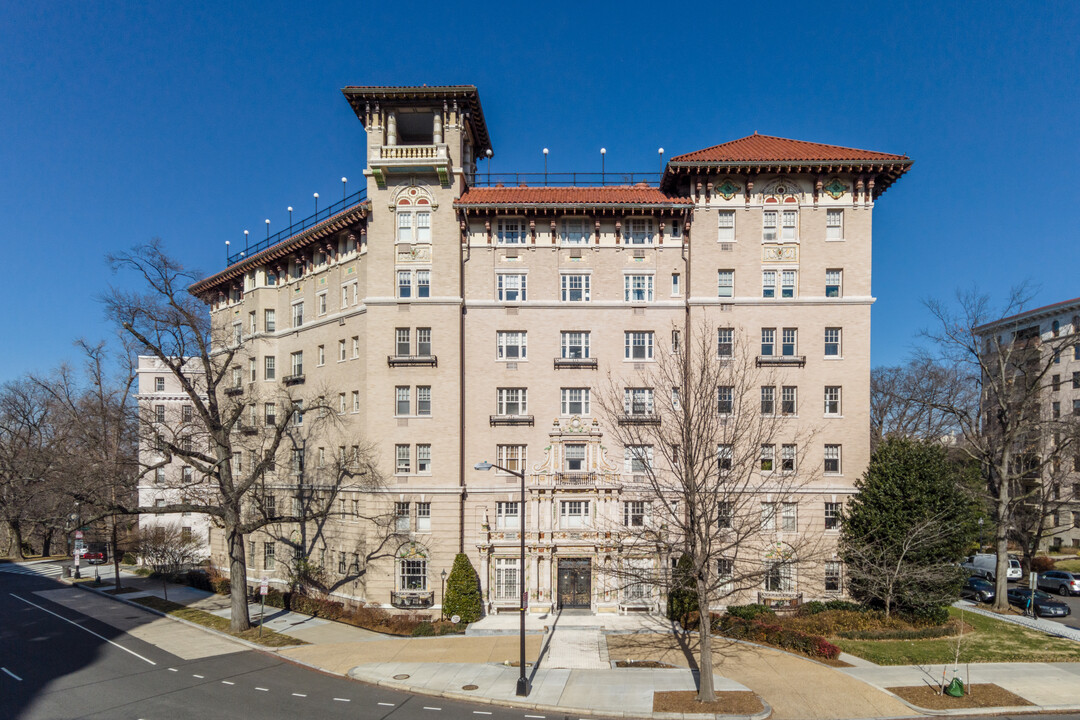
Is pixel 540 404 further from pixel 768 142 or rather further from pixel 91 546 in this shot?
pixel 91 546

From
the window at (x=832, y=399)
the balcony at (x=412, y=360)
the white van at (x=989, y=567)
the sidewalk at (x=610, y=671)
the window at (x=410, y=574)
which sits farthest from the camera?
the white van at (x=989, y=567)

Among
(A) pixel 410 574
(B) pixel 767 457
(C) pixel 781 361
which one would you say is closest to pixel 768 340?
(C) pixel 781 361

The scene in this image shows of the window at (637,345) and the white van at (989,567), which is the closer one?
the window at (637,345)

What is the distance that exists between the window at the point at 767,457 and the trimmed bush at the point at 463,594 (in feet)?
52.5

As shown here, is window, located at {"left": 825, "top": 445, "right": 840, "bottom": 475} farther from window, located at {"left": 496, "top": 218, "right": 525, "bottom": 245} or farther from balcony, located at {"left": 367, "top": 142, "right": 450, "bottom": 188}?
balcony, located at {"left": 367, "top": 142, "right": 450, "bottom": 188}

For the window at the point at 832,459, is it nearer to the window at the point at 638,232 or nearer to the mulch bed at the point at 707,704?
the window at the point at 638,232

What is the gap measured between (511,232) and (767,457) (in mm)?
18619

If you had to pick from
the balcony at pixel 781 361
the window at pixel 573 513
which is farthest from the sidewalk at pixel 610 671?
the balcony at pixel 781 361

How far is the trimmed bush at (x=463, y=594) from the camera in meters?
31.6

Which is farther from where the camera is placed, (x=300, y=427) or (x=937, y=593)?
(x=300, y=427)

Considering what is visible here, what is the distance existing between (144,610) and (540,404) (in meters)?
25.6

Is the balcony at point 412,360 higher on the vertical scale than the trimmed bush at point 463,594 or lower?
higher

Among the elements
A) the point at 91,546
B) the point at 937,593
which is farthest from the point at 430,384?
the point at 91,546

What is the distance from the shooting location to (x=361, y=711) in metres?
20.9
